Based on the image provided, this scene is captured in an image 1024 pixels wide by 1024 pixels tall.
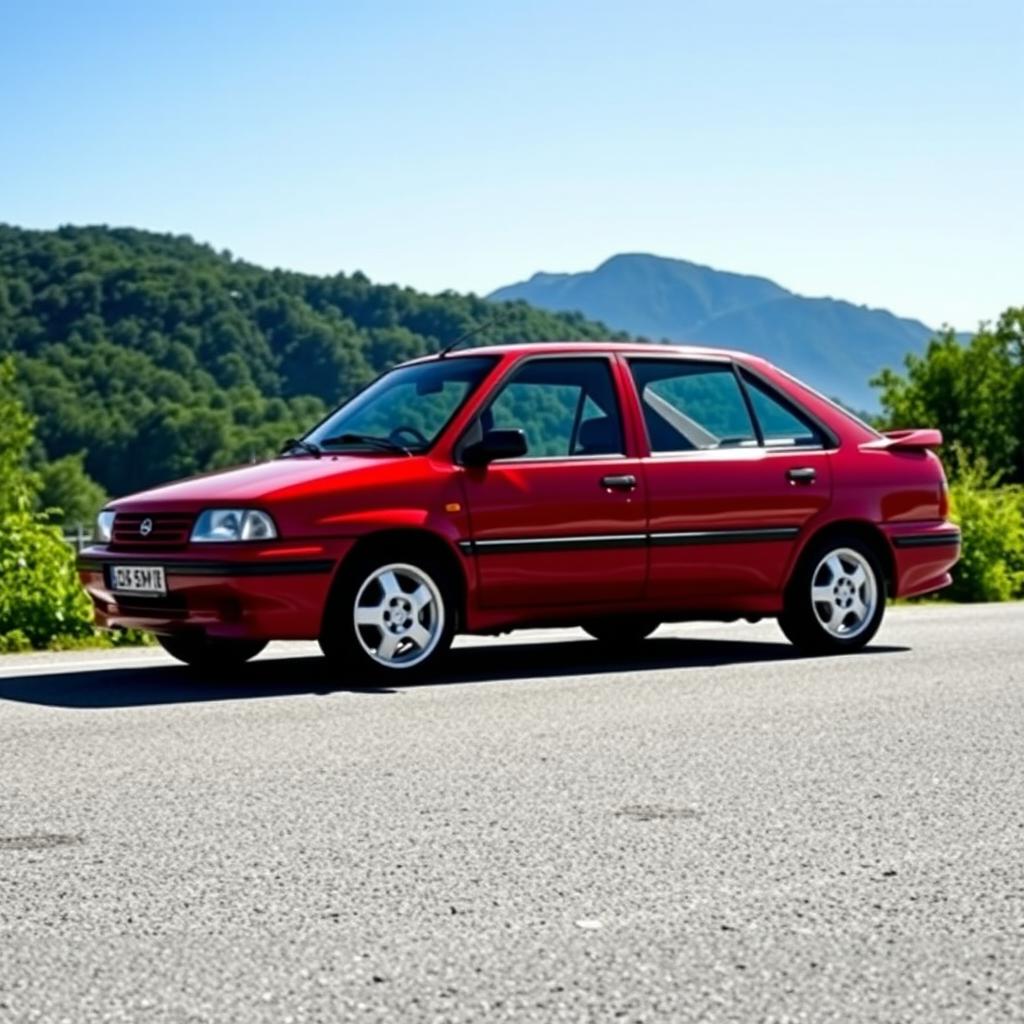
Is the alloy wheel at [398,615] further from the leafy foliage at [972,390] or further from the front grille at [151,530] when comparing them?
the leafy foliage at [972,390]

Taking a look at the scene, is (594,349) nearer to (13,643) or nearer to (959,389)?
(13,643)

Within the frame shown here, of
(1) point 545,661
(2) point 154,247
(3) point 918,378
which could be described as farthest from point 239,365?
(1) point 545,661

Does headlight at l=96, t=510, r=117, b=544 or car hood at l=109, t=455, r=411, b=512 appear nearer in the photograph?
car hood at l=109, t=455, r=411, b=512

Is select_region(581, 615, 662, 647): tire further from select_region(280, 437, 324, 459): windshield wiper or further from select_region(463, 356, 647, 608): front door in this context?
select_region(280, 437, 324, 459): windshield wiper

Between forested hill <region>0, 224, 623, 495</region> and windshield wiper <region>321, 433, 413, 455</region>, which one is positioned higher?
forested hill <region>0, 224, 623, 495</region>

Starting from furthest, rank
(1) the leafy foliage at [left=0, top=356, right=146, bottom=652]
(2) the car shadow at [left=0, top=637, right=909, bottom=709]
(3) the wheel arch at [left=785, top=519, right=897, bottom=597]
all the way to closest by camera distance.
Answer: (1) the leafy foliage at [left=0, top=356, right=146, bottom=652] < (3) the wheel arch at [left=785, top=519, right=897, bottom=597] < (2) the car shadow at [left=0, top=637, right=909, bottom=709]

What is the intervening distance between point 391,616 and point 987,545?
33.6ft

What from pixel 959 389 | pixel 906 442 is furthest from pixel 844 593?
pixel 959 389

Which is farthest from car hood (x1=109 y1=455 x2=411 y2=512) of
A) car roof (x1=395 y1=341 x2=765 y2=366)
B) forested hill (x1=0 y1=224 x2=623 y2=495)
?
forested hill (x1=0 y1=224 x2=623 y2=495)

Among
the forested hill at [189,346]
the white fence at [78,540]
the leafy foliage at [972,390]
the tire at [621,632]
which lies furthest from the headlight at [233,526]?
the forested hill at [189,346]

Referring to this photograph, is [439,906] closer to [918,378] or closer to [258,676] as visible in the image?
[258,676]

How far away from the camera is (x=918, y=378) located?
77.7 metres

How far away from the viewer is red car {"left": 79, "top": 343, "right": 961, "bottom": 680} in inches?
355

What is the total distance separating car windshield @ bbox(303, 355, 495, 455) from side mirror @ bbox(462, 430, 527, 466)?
24 centimetres
